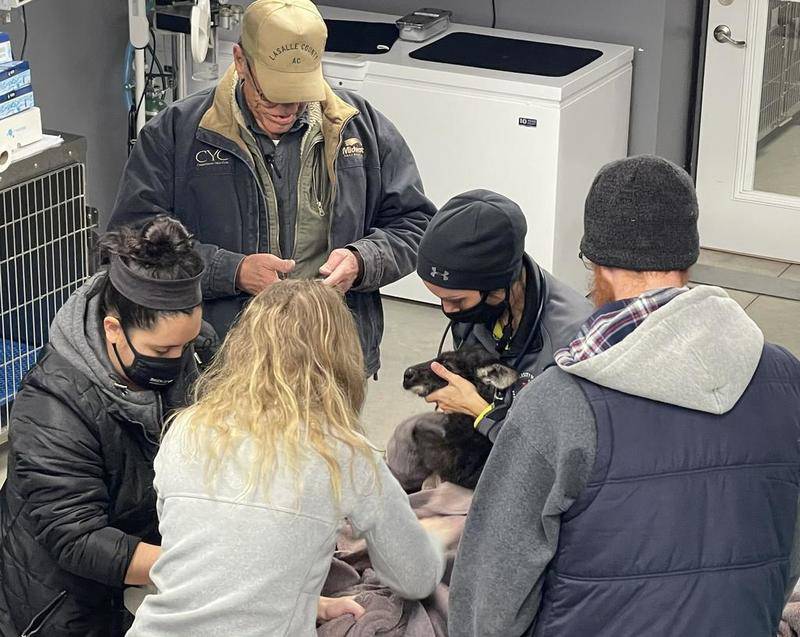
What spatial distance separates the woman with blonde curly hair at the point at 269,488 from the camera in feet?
6.26

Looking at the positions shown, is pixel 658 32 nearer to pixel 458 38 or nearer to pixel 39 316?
pixel 458 38

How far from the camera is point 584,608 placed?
1782 millimetres

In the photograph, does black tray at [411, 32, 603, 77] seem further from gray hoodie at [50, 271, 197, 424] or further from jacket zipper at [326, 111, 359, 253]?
gray hoodie at [50, 271, 197, 424]

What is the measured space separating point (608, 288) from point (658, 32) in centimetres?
350

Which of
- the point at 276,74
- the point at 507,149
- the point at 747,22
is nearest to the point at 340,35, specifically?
the point at 507,149

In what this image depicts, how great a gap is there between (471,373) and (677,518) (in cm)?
82

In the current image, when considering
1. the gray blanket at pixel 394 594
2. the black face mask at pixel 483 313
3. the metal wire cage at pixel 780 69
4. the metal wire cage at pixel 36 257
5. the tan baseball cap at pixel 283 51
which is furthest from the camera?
the metal wire cage at pixel 780 69

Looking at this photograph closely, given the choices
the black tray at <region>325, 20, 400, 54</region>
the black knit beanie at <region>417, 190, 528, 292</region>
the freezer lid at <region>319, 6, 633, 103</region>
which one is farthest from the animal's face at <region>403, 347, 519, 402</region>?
the black tray at <region>325, 20, 400, 54</region>

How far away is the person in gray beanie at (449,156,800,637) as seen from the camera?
5.67 ft

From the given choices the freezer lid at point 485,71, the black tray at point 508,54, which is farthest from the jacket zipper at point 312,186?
the black tray at point 508,54

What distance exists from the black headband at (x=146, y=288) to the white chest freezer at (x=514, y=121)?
102 inches

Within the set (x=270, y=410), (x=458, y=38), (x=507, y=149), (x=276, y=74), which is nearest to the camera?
(x=270, y=410)

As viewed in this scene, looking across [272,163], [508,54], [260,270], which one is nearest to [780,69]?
[508,54]

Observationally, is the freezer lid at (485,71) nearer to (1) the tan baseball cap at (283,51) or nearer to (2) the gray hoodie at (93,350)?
(1) the tan baseball cap at (283,51)
